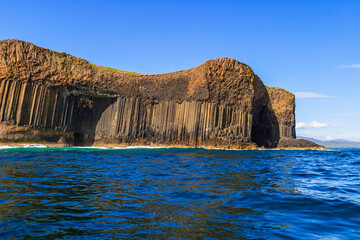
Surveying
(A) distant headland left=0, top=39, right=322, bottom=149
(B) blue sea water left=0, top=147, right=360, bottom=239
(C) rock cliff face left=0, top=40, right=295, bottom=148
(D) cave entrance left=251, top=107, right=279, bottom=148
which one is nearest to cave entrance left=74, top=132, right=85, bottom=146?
(A) distant headland left=0, top=39, right=322, bottom=149

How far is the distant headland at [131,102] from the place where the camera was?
28.5 metres

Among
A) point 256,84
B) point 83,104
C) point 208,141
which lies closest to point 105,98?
point 83,104

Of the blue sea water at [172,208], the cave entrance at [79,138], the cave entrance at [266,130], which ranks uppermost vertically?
the cave entrance at [266,130]

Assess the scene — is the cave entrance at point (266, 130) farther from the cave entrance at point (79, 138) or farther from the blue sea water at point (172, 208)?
the blue sea water at point (172, 208)

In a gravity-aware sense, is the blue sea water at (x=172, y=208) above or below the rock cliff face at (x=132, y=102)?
below

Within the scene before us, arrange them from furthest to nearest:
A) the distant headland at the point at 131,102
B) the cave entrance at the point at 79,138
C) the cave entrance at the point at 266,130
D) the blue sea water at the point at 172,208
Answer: the cave entrance at the point at 266,130 < the cave entrance at the point at 79,138 < the distant headland at the point at 131,102 < the blue sea water at the point at 172,208

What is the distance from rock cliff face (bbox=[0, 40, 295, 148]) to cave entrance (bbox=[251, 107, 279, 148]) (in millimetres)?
5651

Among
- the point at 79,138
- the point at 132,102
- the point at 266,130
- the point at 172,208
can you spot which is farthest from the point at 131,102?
the point at 172,208

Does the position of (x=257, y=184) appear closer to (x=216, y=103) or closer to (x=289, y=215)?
(x=289, y=215)

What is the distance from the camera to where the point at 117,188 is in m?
7.55

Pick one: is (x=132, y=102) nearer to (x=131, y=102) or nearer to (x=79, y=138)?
(x=131, y=102)

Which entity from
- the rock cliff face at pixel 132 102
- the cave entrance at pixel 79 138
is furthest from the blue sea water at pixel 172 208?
the cave entrance at pixel 79 138

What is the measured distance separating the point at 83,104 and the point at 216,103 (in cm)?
1656

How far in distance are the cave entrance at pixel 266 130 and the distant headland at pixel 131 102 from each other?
5651 millimetres
